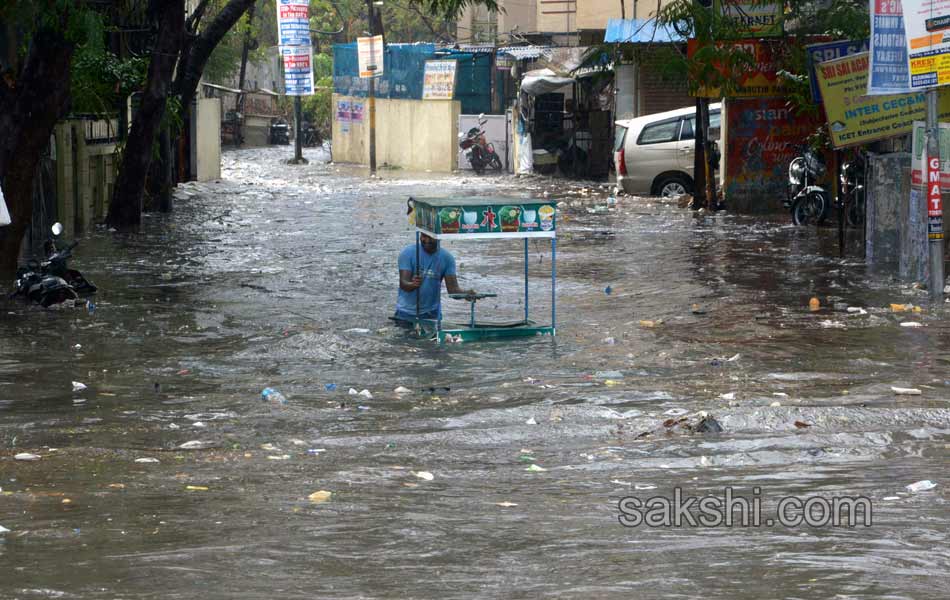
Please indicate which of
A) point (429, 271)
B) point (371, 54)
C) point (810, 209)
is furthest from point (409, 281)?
point (371, 54)

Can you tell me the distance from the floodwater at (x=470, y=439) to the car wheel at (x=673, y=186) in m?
10.4

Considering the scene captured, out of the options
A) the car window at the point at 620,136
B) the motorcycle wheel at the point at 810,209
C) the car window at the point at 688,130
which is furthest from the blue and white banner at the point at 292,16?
the motorcycle wheel at the point at 810,209

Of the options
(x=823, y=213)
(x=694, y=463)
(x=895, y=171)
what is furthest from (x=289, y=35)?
(x=694, y=463)

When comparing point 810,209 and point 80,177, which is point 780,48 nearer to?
point 810,209

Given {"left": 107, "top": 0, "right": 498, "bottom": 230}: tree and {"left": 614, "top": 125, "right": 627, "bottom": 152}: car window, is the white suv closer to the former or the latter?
{"left": 614, "top": 125, "right": 627, "bottom": 152}: car window

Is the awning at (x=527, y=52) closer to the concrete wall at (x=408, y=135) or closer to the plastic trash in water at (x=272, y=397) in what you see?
the concrete wall at (x=408, y=135)

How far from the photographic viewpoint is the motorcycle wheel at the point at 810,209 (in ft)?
65.4

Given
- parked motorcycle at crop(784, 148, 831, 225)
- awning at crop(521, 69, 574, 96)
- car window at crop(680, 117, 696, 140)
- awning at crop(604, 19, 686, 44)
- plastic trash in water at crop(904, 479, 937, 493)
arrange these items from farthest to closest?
awning at crop(521, 69, 574, 96)
awning at crop(604, 19, 686, 44)
car window at crop(680, 117, 696, 140)
parked motorcycle at crop(784, 148, 831, 225)
plastic trash in water at crop(904, 479, 937, 493)

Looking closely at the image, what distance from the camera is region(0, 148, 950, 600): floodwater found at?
17.7ft

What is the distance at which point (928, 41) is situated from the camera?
12070 mm

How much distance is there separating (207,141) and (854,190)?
1894 centimetres

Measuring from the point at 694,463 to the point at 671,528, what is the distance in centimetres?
119

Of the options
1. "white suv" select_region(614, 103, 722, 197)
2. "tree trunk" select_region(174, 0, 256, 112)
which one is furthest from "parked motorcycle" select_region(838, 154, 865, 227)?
"tree trunk" select_region(174, 0, 256, 112)

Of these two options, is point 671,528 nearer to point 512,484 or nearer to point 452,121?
point 512,484
